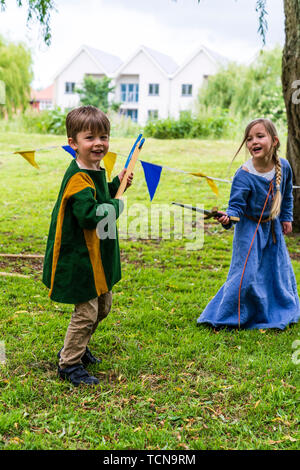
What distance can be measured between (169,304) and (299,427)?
6.51 feet

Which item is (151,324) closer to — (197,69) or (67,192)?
(67,192)

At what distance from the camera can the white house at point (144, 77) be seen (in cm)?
4106

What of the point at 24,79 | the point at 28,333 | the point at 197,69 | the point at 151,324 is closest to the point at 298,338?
the point at 151,324

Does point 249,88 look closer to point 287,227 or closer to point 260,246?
point 287,227

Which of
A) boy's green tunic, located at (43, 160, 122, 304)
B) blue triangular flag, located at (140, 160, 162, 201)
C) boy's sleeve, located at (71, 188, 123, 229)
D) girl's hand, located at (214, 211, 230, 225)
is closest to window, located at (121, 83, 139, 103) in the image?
blue triangular flag, located at (140, 160, 162, 201)

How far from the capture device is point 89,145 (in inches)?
106

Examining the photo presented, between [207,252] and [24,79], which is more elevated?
[24,79]

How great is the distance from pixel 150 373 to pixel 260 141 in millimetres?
1925

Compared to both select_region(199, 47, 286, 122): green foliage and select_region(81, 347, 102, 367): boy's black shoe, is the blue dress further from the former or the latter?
select_region(199, 47, 286, 122): green foliage

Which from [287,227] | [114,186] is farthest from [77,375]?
[287,227]

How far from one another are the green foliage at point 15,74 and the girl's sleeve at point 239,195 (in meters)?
23.4

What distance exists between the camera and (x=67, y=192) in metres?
2.71

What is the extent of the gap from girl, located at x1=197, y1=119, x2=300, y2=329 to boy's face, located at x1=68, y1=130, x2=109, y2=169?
1.32m

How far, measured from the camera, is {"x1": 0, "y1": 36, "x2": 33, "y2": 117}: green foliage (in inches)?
1006
